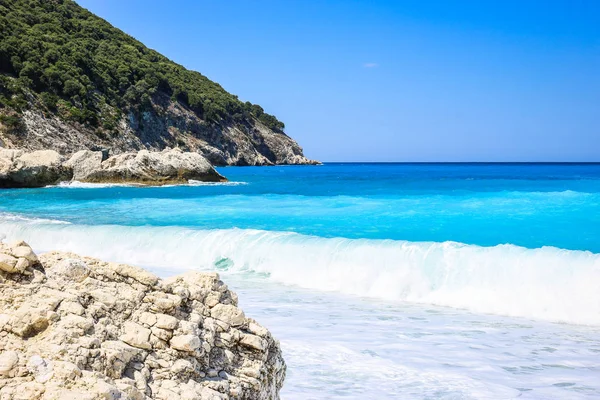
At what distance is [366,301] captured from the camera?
8836 millimetres

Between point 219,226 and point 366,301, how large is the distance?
9151 mm

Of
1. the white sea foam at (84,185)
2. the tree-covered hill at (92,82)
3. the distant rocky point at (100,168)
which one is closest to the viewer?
the distant rocky point at (100,168)

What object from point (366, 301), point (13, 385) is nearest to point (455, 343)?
point (366, 301)

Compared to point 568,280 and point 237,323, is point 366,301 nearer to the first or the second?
point 568,280

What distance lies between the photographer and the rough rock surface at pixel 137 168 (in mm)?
38938

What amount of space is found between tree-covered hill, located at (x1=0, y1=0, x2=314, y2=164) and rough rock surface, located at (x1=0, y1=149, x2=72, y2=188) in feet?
42.3

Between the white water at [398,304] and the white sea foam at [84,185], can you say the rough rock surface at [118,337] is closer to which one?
the white water at [398,304]

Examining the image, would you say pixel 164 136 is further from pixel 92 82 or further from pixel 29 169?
pixel 29 169

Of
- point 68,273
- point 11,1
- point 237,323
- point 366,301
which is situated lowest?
point 366,301

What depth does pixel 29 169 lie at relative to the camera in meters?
33.6

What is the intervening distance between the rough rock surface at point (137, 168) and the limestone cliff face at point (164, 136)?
9486 millimetres

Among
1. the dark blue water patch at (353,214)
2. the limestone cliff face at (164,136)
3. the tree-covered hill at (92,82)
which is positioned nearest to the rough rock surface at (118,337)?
the dark blue water patch at (353,214)

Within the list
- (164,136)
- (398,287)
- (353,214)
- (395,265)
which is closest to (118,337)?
(398,287)

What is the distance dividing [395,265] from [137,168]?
105 feet
